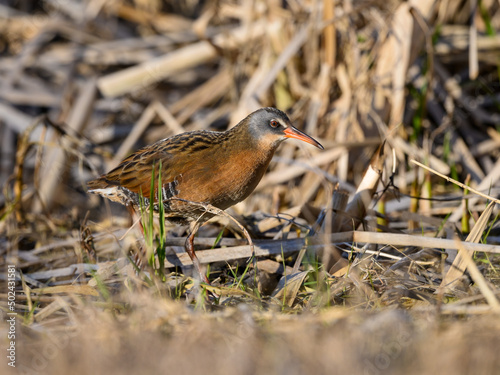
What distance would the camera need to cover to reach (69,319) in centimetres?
232

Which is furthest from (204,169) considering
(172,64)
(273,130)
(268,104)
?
(172,64)

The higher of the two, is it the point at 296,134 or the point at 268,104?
the point at 296,134

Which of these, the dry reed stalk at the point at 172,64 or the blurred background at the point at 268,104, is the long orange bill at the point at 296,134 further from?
the dry reed stalk at the point at 172,64

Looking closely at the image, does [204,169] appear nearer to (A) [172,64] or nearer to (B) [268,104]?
(B) [268,104]

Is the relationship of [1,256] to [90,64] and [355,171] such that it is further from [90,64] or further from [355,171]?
[90,64]

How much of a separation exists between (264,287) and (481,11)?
3002 millimetres

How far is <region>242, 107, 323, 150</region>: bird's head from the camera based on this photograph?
291 centimetres

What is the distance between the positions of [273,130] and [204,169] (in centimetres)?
40

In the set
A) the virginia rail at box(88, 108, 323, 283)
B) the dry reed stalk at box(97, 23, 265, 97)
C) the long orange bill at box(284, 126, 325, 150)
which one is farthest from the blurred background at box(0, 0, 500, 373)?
the long orange bill at box(284, 126, 325, 150)

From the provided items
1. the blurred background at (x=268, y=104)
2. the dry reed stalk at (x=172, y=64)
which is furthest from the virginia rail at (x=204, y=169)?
the dry reed stalk at (x=172, y=64)

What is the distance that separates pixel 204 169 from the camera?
2863 millimetres

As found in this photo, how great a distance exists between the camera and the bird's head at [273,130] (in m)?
2.91

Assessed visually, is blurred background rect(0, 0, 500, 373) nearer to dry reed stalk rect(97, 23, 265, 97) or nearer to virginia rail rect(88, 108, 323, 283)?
dry reed stalk rect(97, 23, 265, 97)

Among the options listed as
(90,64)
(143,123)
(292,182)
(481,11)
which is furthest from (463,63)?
(90,64)
